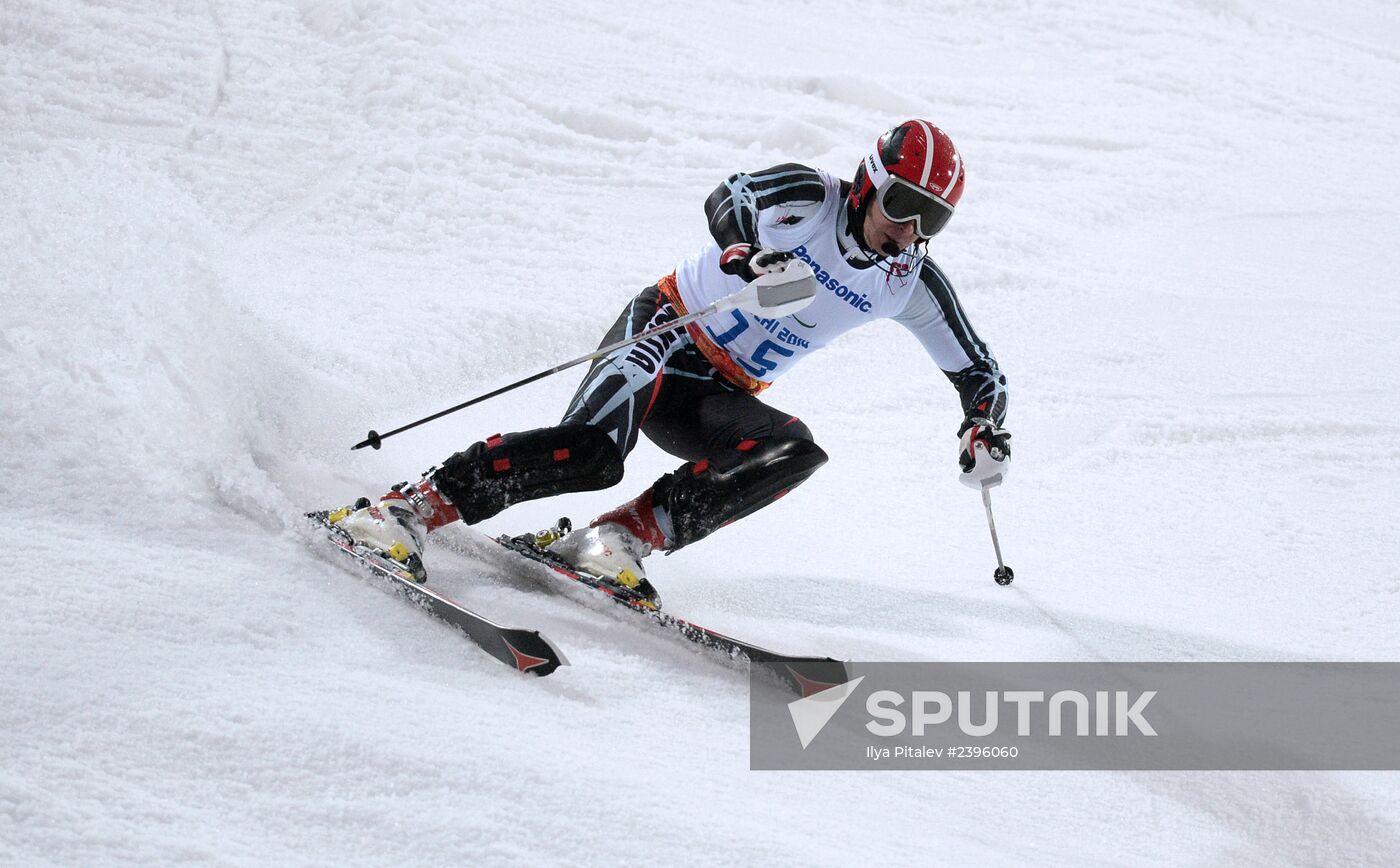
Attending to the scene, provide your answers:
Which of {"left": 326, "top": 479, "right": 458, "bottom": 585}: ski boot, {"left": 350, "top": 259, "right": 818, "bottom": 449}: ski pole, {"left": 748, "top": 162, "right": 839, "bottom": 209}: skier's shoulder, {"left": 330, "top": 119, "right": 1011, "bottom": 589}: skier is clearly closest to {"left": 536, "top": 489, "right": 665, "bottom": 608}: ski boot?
{"left": 330, "top": 119, "right": 1011, "bottom": 589}: skier

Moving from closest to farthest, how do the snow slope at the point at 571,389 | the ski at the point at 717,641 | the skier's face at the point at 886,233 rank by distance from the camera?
1. the snow slope at the point at 571,389
2. the ski at the point at 717,641
3. the skier's face at the point at 886,233

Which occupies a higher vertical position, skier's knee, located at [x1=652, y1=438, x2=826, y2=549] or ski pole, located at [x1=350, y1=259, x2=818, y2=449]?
ski pole, located at [x1=350, y1=259, x2=818, y2=449]

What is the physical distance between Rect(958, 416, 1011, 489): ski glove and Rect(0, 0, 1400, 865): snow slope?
0.47m

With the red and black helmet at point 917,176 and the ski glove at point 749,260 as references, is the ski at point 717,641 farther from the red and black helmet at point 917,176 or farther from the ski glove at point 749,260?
the red and black helmet at point 917,176

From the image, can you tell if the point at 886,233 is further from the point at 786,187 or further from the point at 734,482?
the point at 734,482

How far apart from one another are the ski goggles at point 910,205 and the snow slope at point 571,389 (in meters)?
1.22

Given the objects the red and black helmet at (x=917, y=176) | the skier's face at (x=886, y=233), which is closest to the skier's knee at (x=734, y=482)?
the skier's face at (x=886, y=233)

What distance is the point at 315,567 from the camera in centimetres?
337

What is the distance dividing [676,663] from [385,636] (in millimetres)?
739

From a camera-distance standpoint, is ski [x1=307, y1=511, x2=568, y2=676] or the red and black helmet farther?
the red and black helmet

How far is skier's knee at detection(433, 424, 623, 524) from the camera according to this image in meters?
3.41

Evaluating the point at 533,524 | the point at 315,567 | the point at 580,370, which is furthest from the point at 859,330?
the point at 315,567

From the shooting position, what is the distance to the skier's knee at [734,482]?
11.4ft

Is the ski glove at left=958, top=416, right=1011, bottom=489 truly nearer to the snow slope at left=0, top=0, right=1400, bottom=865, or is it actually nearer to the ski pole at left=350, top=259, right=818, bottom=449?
the snow slope at left=0, top=0, right=1400, bottom=865
